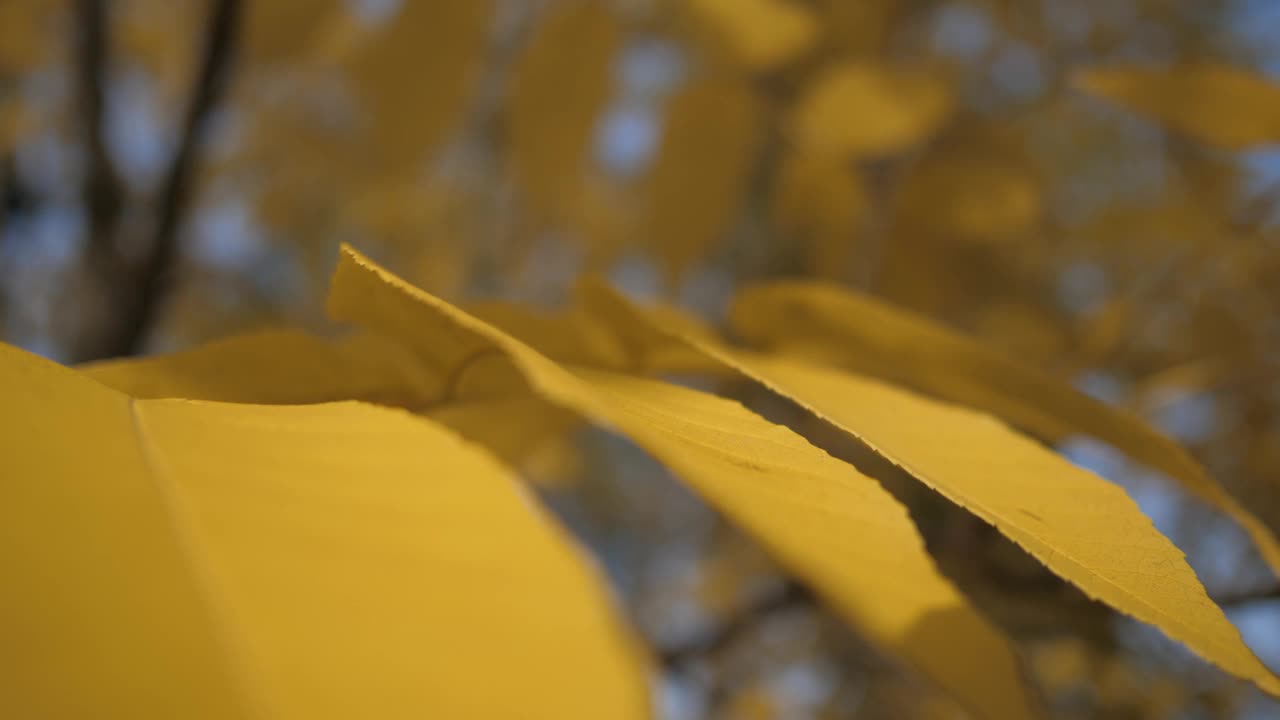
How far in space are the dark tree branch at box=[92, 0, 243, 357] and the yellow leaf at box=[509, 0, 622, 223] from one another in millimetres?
118

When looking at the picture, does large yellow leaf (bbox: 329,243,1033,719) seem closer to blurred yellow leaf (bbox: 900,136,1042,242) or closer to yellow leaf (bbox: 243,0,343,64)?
yellow leaf (bbox: 243,0,343,64)

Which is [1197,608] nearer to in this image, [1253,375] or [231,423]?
[231,423]

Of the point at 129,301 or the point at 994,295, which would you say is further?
the point at 994,295

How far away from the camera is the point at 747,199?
34.7 inches

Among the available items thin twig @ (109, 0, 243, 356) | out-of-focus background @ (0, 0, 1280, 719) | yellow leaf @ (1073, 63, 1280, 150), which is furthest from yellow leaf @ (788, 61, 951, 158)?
thin twig @ (109, 0, 243, 356)

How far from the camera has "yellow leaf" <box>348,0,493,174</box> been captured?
0.31 metres

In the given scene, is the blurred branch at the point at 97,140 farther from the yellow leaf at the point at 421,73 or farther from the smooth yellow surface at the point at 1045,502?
the smooth yellow surface at the point at 1045,502

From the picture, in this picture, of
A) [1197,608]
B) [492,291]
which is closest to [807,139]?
[1197,608]

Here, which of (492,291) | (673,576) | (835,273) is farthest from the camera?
(673,576)

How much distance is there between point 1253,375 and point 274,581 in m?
0.29

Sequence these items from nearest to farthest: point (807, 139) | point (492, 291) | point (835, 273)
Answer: point (807, 139) < point (835, 273) < point (492, 291)

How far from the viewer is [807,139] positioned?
1.19 ft

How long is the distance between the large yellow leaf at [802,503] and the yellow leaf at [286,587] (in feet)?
0.04

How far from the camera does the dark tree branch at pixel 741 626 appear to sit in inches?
14.2
